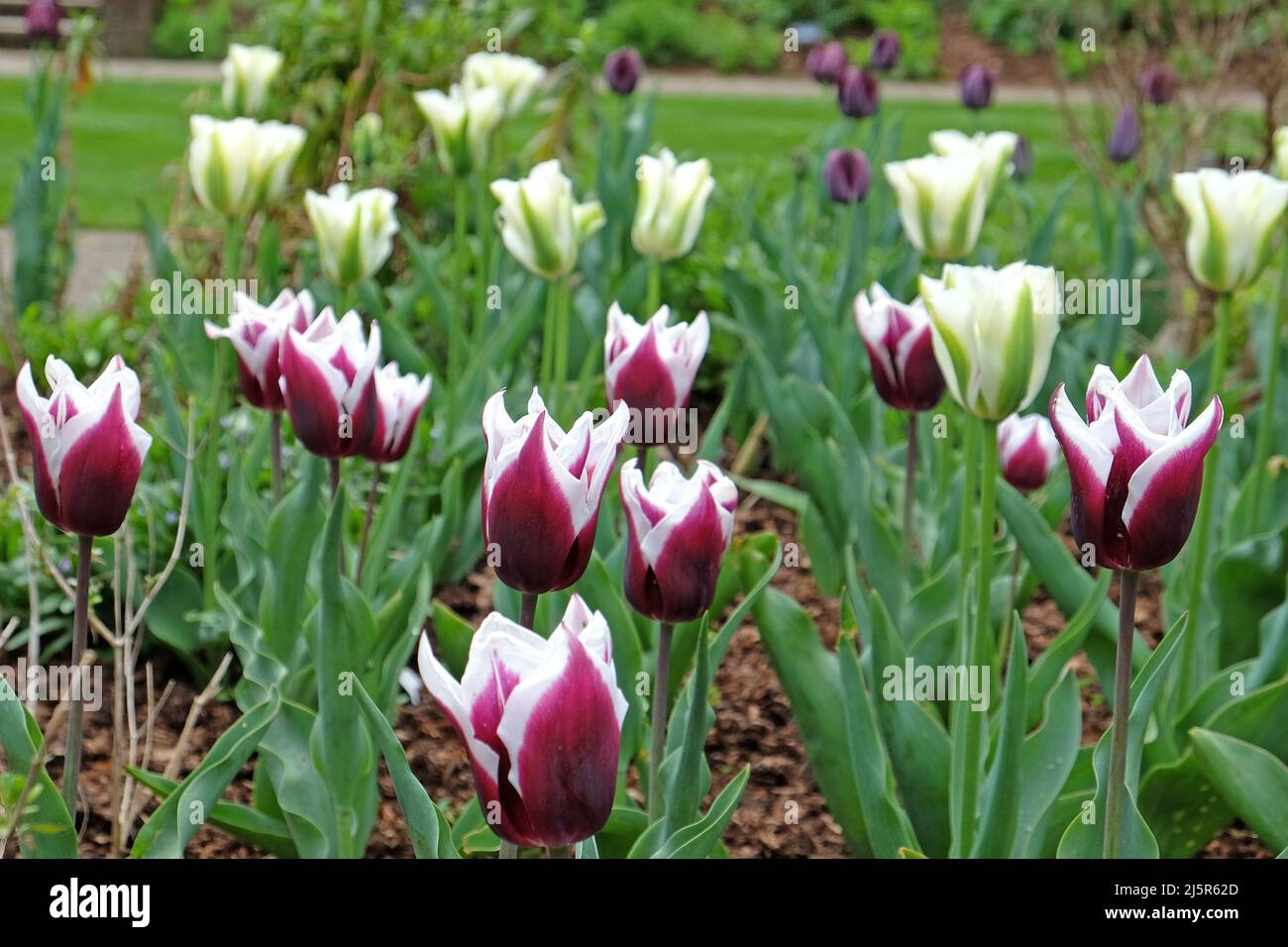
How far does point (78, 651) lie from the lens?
171 cm

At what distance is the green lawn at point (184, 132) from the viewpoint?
729 centimetres

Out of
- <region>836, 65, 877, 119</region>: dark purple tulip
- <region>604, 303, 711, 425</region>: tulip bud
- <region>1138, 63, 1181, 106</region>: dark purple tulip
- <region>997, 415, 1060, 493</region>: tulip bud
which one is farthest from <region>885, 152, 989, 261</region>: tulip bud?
<region>1138, 63, 1181, 106</region>: dark purple tulip

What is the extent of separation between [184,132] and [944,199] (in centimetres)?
677

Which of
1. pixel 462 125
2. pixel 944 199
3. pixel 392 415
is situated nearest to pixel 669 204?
pixel 944 199

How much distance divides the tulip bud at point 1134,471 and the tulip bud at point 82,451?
35.3 inches

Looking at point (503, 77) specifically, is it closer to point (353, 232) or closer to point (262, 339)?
point (353, 232)

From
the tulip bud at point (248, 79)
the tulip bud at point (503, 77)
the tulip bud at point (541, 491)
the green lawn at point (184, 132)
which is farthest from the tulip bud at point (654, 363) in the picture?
the green lawn at point (184, 132)

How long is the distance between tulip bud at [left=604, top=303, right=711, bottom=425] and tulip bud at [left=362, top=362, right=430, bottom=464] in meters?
0.28

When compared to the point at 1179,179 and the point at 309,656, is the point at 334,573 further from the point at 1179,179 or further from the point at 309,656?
the point at 1179,179

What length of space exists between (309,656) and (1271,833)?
1308 millimetres

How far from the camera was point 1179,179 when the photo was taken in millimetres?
2275

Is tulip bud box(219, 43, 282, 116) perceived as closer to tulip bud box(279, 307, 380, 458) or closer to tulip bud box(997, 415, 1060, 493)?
tulip bud box(279, 307, 380, 458)

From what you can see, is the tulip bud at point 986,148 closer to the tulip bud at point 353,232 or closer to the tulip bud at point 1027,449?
the tulip bud at point 1027,449

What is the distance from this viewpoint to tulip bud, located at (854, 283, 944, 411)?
2.25 meters
